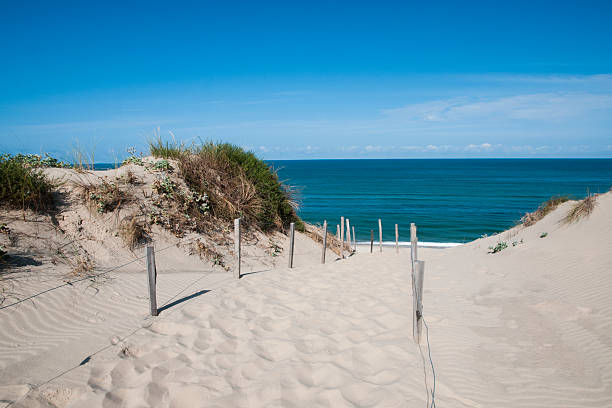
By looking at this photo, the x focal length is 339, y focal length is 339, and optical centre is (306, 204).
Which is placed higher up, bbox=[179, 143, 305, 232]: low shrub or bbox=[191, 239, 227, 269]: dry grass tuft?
bbox=[179, 143, 305, 232]: low shrub

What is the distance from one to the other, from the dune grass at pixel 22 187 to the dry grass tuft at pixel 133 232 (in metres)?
1.87

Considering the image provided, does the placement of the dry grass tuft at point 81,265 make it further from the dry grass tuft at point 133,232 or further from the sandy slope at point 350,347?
the dry grass tuft at point 133,232

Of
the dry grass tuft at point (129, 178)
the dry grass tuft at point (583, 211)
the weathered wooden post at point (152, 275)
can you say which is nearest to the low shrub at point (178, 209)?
the dry grass tuft at point (129, 178)

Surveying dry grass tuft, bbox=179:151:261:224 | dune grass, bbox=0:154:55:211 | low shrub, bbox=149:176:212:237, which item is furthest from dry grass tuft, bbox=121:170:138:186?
dune grass, bbox=0:154:55:211

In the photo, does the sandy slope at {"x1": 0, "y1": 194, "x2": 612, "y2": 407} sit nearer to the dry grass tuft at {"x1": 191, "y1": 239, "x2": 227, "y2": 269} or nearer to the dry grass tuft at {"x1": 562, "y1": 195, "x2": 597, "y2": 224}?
the dry grass tuft at {"x1": 191, "y1": 239, "x2": 227, "y2": 269}

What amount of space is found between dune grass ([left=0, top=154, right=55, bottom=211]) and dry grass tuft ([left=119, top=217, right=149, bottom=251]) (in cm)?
187

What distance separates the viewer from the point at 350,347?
494 centimetres

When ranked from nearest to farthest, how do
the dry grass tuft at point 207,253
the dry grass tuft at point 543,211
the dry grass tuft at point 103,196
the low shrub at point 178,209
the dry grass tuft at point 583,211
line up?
the dry grass tuft at point 103,196, the dry grass tuft at point 207,253, the low shrub at point 178,209, the dry grass tuft at point 583,211, the dry grass tuft at point 543,211

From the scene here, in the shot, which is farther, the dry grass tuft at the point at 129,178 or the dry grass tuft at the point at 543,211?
the dry grass tuft at the point at 543,211

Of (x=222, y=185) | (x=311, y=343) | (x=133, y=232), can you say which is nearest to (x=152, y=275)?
(x=311, y=343)

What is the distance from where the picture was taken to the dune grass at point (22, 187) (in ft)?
26.9

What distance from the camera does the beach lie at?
3.80 m

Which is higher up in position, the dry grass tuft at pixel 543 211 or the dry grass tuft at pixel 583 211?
the dry grass tuft at pixel 583 211

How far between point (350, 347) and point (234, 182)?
929 cm
